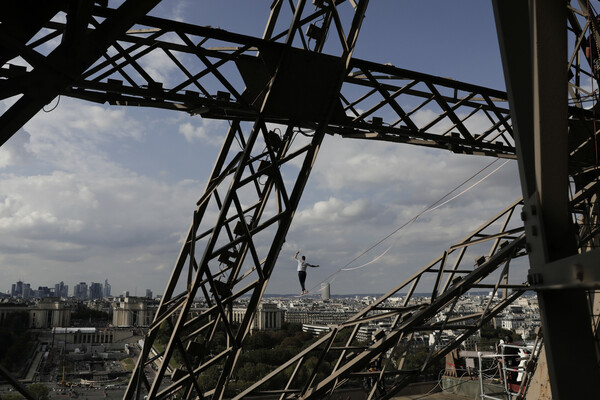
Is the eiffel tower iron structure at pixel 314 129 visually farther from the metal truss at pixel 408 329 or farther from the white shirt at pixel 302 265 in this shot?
the white shirt at pixel 302 265

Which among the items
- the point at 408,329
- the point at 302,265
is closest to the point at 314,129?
the point at 408,329

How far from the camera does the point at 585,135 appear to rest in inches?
356

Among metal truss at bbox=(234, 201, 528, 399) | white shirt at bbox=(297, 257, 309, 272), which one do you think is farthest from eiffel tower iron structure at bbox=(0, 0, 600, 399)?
white shirt at bbox=(297, 257, 309, 272)

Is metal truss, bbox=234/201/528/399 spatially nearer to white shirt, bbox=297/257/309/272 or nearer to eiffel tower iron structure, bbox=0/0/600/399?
eiffel tower iron structure, bbox=0/0/600/399

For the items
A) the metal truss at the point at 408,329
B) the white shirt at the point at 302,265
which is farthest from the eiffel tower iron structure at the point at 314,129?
the white shirt at the point at 302,265

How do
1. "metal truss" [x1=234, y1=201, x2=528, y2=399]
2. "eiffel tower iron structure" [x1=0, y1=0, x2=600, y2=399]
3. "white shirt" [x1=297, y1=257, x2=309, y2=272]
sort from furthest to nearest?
"white shirt" [x1=297, y1=257, x2=309, y2=272] < "metal truss" [x1=234, y1=201, x2=528, y2=399] < "eiffel tower iron structure" [x1=0, y1=0, x2=600, y2=399]

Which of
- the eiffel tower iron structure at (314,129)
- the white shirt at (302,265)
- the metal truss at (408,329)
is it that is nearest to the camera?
the eiffel tower iron structure at (314,129)

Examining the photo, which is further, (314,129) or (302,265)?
(302,265)

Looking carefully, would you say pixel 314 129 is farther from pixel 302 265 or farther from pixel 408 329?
pixel 302 265

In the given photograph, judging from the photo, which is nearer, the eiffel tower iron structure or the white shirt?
the eiffel tower iron structure

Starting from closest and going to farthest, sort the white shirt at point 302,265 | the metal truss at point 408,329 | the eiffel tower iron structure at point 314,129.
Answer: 1. the eiffel tower iron structure at point 314,129
2. the metal truss at point 408,329
3. the white shirt at point 302,265

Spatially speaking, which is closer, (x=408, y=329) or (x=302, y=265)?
(x=408, y=329)

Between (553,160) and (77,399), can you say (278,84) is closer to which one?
(553,160)

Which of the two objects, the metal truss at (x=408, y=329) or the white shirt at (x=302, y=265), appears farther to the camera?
the white shirt at (x=302, y=265)
